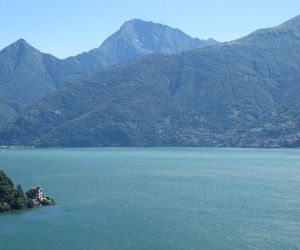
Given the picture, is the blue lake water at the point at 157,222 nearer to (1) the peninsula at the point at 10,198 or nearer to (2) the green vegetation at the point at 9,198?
(1) the peninsula at the point at 10,198

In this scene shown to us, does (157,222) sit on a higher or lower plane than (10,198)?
lower

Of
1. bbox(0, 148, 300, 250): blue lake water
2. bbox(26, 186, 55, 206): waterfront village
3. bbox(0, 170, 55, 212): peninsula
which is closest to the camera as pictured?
bbox(0, 148, 300, 250): blue lake water

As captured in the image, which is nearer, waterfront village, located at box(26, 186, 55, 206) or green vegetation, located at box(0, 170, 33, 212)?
green vegetation, located at box(0, 170, 33, 212)

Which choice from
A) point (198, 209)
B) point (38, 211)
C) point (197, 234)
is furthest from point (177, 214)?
point (38, 211)

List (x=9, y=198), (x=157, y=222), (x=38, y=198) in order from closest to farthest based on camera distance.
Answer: (x=157, y=222)
(x=9, y=198)
(x=38, y=198)

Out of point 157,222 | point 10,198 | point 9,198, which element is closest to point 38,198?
point 10,198

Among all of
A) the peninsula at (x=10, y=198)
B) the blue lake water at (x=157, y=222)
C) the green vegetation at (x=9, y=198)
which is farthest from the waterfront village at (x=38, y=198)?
the green vegetation at (x=9, y=198)

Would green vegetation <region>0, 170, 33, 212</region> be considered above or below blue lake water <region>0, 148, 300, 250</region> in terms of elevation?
above

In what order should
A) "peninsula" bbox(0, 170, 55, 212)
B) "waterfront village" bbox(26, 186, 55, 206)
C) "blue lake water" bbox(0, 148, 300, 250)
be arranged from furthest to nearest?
"waterfront village" bbox(26, 186, 55, 206)
"peninsula" bbox(0, 170, 55, 212)
"blue lake water" bbox(0, 148, 300, 250)

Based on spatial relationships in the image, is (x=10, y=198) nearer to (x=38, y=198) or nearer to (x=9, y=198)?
(x=9, y=198)

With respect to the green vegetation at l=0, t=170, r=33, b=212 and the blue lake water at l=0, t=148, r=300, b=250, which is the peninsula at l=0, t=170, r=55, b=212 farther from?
the blue lake water at l=0, t=148, r=300, b=250

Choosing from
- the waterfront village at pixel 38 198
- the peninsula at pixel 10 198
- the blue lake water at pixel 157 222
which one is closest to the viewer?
the blue lake water at pixel 157 222

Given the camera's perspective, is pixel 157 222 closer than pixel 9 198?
Yes

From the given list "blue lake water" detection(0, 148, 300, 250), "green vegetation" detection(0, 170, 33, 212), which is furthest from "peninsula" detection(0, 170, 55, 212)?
"blue lake water" detection(0, 148, 300, 250)
